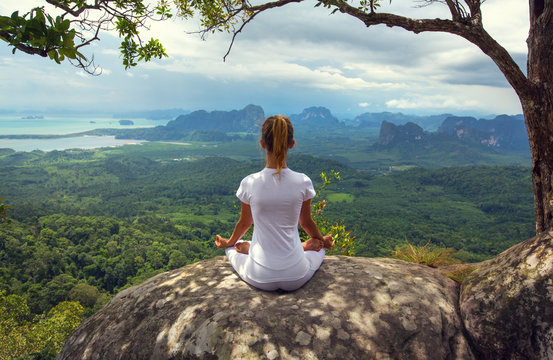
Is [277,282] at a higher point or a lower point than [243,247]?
lower

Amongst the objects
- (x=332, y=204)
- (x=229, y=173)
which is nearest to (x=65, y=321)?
(x=332, y=204)

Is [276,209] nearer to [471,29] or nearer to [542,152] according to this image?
[542,152]

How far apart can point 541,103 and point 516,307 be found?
102 inches

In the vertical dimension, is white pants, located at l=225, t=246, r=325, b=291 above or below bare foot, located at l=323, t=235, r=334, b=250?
below

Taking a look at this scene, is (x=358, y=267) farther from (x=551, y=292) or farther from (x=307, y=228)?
(x=551, y=292)

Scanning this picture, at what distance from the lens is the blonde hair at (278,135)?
2.89m

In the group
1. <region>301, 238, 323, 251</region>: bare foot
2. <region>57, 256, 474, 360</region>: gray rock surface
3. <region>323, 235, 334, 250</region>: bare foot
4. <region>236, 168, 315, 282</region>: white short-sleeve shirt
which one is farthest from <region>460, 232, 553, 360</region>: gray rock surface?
<region>236, 168, 315, 282</region>: white short-sleeve shirt

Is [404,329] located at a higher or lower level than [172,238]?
higher

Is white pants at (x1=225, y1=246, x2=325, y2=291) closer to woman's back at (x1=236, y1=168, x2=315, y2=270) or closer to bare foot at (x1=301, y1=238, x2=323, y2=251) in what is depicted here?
bare foot at (x1=301, y1=238, x2=323, y2=251)

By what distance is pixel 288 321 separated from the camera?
277 centimetres

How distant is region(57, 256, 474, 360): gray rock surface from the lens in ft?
8.51

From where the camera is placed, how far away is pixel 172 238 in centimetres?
6594

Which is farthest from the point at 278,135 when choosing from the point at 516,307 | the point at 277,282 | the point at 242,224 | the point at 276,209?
the point at 516,307

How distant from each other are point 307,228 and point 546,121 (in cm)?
326
